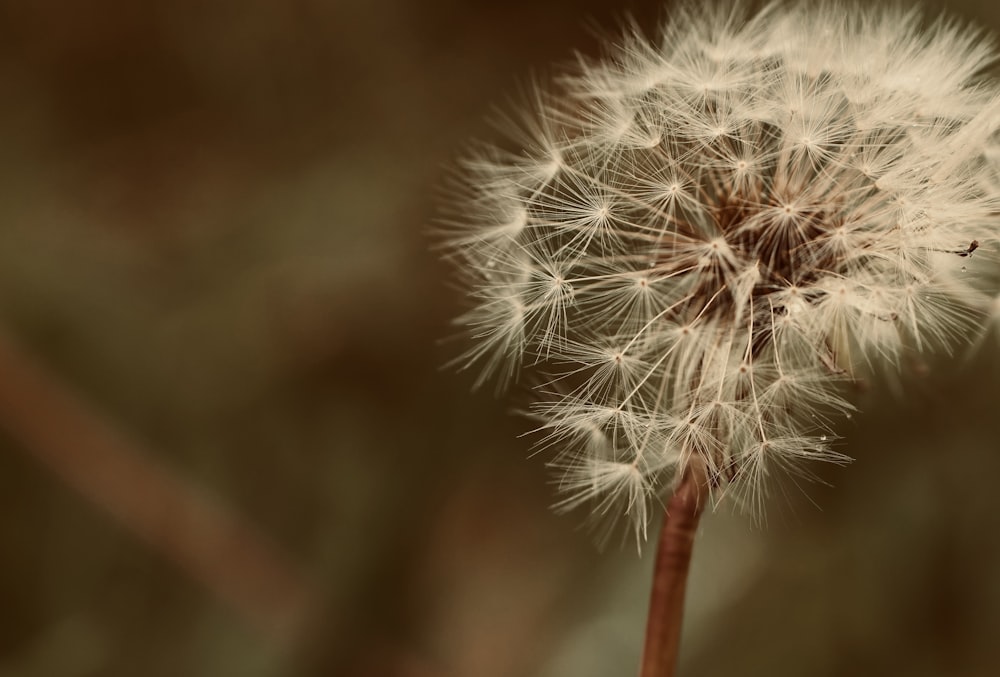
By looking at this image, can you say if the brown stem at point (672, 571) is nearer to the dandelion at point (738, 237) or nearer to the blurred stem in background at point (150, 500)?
the dandelion at point (738, 237)

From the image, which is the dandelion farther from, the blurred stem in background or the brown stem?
the blurred stem in background

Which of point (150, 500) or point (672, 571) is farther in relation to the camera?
point (150, 500)

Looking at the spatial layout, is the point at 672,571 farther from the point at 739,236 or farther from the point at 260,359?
the point at 260,359

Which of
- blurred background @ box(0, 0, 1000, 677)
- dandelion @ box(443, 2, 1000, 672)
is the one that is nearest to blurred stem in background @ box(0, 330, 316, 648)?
blurred background @ box(0, 0, 1000, 677)

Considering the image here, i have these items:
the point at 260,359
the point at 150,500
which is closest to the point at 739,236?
the point at 260,359

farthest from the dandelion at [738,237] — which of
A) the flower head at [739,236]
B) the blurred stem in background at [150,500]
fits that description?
the blurred stem in background at [150,500]

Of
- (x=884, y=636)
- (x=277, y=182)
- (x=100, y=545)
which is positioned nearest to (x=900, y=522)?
(x=884, y=636)
